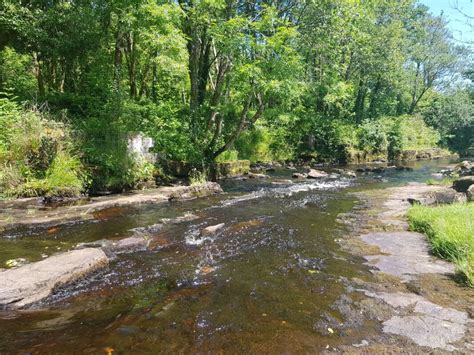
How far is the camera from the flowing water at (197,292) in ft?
12.5

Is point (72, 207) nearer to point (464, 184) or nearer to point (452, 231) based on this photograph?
point (452, 231)

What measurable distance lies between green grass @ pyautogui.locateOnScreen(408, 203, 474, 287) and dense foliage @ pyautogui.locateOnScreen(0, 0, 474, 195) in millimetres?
7823

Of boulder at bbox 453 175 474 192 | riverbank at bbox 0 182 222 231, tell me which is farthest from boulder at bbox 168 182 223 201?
boulder at bbox 453 175 474 192

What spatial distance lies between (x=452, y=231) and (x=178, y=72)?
43.2ft

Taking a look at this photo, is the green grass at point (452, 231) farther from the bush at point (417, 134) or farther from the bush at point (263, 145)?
the bush at point (417, 134)

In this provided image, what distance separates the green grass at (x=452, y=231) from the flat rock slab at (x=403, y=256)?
0.22 meters

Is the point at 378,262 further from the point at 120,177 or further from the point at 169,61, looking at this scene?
the point at 169,61

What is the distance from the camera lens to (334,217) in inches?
394

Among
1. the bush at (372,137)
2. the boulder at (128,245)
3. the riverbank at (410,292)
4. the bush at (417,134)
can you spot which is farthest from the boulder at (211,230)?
the bush at (417,134)

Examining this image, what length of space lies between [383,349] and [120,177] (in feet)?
34.2

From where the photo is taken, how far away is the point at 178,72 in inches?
643

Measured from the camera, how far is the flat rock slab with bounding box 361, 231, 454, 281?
5.84 metres

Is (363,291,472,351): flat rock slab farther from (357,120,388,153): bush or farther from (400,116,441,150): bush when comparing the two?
(400,116,441,150): bush

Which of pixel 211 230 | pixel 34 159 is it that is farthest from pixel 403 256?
pixel 34 159
